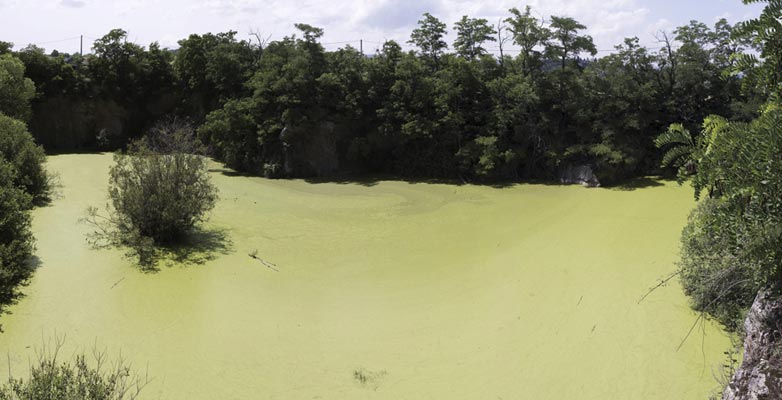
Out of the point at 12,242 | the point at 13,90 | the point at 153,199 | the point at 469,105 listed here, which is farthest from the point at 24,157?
the point at 469,105

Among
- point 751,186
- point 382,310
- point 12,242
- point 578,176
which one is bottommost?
point 382,310

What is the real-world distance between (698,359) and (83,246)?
1088 cm

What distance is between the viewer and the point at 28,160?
1343 centimetres

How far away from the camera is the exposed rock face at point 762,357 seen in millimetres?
4070

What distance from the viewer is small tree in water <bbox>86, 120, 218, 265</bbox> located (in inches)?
424

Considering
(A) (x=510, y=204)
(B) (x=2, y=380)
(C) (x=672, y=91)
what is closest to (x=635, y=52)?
(C) (x=672, y=91)

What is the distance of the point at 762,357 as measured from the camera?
4328mm

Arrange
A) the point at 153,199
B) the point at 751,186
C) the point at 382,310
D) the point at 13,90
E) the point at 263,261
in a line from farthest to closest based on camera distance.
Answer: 1. the point at 13,90
2. the point at 263,261
3. the point at 153,199
4. the point at 382,310
5. the point at 751,186

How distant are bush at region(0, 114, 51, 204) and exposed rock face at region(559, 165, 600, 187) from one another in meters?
16.4

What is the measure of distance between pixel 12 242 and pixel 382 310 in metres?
6.13

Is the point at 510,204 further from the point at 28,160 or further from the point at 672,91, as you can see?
the point at 28,160

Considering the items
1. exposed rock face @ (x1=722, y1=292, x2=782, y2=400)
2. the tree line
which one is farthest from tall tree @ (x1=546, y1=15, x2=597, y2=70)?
exposed rock face @ (x1=722, y1=292, x2=782, y2=400)

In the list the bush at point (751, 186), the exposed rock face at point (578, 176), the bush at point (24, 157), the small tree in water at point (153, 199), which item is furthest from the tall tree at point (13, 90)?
the bush at point (751, 186)

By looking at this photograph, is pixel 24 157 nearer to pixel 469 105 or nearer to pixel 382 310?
pixel 382 310
